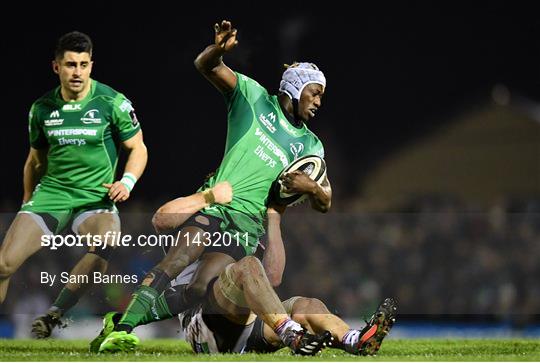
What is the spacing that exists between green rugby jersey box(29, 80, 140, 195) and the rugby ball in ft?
4.42

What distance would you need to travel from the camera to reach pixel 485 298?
1184 centimetres

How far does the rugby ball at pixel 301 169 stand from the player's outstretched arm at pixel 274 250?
0.41 ft

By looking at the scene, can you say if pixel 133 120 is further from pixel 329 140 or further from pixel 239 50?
pixel 329 140

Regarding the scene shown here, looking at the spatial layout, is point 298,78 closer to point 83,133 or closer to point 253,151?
point 253,151

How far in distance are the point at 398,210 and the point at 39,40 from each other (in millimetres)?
4298

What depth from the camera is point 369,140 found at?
12.1m

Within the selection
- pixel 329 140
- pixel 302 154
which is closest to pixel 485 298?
pixel 329 140

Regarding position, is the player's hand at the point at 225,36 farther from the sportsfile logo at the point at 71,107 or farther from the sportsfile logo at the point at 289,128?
the sportsfile logo at the point at 71,107

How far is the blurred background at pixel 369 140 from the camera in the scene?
33.9 ft

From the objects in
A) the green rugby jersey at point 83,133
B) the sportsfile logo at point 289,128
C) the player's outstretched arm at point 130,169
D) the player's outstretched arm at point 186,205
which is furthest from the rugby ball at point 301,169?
the green rugby jersey at point 83,133

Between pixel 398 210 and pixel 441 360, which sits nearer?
pixel 441 360

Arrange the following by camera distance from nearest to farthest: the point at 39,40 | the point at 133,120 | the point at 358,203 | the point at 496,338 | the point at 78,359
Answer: the point at 78,359
the point at 133,120
the point at 39,40
the point at 496,338
the point at 358,203

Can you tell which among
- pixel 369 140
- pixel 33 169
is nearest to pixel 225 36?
pixel 33 169

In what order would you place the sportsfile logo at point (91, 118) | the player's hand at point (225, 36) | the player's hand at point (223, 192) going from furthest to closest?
the player's hand at point (223, 192)
the sportsfile logo at point (91, 118)
the player's hand at point (225, 36)
